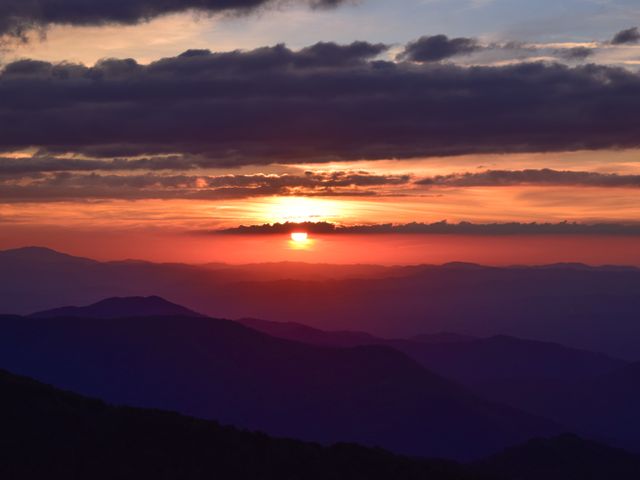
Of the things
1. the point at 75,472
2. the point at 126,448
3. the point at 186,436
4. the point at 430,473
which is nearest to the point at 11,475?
the point at 75,472

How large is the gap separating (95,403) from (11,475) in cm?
2680

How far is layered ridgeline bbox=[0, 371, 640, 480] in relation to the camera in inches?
4316

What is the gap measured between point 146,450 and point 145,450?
0.13 metres

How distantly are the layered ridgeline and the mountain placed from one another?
12 centimetres

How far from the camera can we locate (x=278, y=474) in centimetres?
11444

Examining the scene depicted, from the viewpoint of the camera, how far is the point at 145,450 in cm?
11400

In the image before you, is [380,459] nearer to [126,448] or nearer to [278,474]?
[278,474]

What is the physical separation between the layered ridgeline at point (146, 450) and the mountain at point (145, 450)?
12cm

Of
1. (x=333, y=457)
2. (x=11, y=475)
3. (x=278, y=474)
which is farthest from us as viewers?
(x=333, y=457)

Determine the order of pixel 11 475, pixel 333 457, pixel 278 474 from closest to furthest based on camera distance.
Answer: pixel 11 475 < pixel 278 474 < pixel 333 457

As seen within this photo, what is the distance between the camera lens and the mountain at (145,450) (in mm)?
109562

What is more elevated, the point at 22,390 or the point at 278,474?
the point at 22,390

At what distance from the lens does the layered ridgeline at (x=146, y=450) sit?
109625 mm

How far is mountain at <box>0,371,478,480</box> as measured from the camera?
10956 cm
